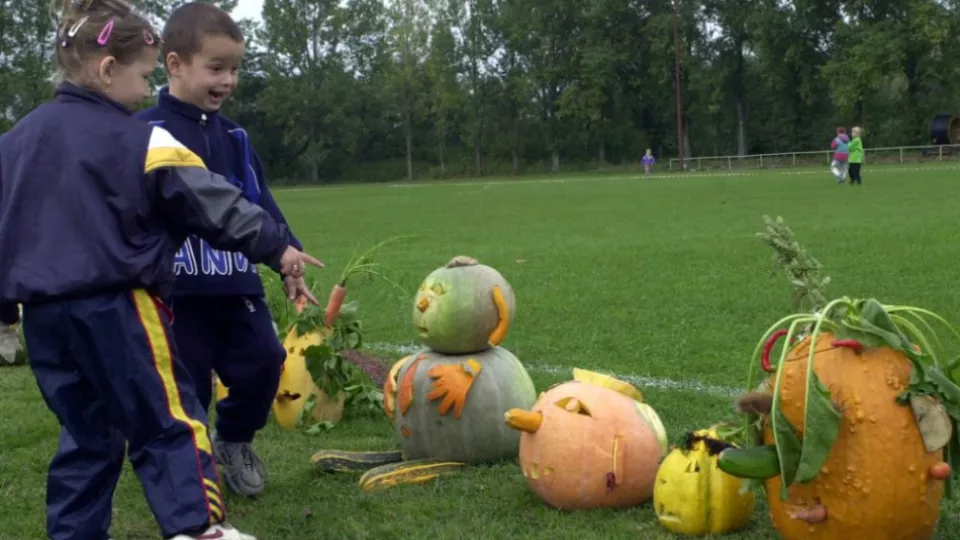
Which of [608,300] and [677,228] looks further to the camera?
[677,228]

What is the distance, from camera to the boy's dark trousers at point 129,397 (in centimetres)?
302

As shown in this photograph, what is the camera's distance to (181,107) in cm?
397

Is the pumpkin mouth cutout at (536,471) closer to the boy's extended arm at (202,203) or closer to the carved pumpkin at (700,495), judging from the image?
the carved pumpkin at (700,495)

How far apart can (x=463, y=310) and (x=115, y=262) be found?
1579 mm

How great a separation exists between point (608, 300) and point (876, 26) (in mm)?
52127

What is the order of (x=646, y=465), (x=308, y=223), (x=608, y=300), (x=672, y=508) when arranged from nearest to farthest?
(x=672, y=508) → (x=646, y=465) → (x=608, y=300) → (x=308, y=223)

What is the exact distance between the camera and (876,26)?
5556 centimetres

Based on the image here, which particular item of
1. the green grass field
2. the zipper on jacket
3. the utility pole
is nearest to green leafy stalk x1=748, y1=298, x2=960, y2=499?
the green grass field

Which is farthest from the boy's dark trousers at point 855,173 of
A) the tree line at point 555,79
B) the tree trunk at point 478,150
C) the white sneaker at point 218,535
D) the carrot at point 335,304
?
the tree trunk at point 478,150

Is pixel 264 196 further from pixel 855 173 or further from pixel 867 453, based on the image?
pixel 855 173

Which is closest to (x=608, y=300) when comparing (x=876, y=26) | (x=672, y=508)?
(x=672, y=508)

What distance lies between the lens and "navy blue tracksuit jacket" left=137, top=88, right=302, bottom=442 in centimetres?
389

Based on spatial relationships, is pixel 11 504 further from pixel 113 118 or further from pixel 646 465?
pixel 646 465

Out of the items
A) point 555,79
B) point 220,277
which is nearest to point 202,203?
point 220,277
